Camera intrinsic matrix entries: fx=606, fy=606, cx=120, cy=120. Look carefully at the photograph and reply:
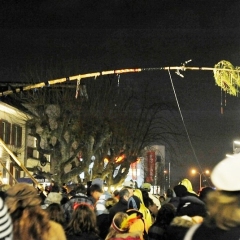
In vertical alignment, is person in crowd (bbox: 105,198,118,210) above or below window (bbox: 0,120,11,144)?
below

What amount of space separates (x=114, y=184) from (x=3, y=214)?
41.6 m

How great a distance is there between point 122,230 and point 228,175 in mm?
4113

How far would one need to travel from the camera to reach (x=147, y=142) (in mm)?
50156

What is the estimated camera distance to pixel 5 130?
43.7 meters

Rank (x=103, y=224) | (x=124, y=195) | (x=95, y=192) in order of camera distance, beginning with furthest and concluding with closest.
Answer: (x=95, y=192) < (x=124, y=195) < (x=103, y=224)

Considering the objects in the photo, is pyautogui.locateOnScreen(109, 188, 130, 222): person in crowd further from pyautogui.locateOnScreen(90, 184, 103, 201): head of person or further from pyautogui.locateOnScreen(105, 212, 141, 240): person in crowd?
pyautogui.locateOnScreen(105, 212, 141, 240): person in crowd

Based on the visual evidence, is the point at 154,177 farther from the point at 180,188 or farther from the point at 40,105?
the point at 180,188

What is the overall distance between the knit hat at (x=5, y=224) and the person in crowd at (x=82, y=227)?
282 cm

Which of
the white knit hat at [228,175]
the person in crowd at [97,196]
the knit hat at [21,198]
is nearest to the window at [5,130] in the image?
the person in crowd at [97,196]

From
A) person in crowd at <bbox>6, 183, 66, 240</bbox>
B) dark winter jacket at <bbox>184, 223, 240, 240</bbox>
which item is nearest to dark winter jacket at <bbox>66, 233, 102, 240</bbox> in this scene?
person in crowd at <bbox>6, 183, 66, 240</bbox>

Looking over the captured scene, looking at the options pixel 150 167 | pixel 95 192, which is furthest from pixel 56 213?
pixel 150 167

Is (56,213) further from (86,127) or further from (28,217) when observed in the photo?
(86,127)

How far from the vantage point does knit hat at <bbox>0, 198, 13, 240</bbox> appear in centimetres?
406

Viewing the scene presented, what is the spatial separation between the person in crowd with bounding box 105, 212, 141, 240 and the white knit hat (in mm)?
3857
